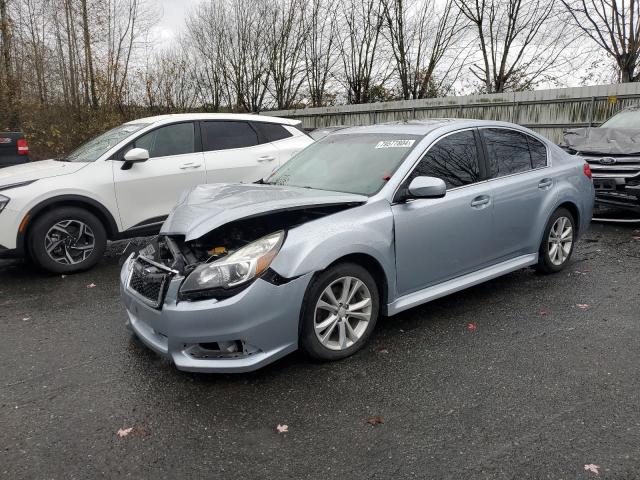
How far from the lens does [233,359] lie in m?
3.12

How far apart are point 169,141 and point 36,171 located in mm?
1540

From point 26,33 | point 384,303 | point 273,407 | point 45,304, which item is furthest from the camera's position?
point 26,33

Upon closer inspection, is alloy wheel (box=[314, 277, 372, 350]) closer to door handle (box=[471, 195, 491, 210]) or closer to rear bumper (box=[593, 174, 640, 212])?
door handle (box=[471, 195, 491, 210])

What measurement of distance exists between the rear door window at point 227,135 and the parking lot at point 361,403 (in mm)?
3044

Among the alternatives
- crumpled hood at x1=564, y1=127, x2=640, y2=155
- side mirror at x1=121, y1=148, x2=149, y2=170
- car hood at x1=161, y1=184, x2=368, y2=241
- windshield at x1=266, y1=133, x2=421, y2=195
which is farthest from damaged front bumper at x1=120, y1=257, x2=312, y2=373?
crumpled hood at x1=564, y1=127, x2=640, y2=155

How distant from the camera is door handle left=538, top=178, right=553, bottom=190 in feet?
15.9

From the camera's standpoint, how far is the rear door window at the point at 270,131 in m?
7.28

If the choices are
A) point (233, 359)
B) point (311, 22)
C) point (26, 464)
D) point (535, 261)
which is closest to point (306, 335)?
point (233, 359)

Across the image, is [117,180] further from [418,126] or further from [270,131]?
[418,126]

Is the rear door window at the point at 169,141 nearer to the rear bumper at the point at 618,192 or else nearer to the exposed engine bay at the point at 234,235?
the exposed engine bay at the point at 234,235

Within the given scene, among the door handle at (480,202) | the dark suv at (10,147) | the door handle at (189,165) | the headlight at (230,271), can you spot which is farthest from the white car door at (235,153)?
the dark suv at (10,147)

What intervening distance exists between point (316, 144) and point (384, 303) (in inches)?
74.0

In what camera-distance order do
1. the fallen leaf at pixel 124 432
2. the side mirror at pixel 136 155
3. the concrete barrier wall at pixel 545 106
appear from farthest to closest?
1. the concrete barrier wall at pixel 545 106
2. the side mirror at pixel 136 155
3. the fallen leaf at pixel 124 432

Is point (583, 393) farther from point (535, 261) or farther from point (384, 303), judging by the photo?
point (535, 261)
